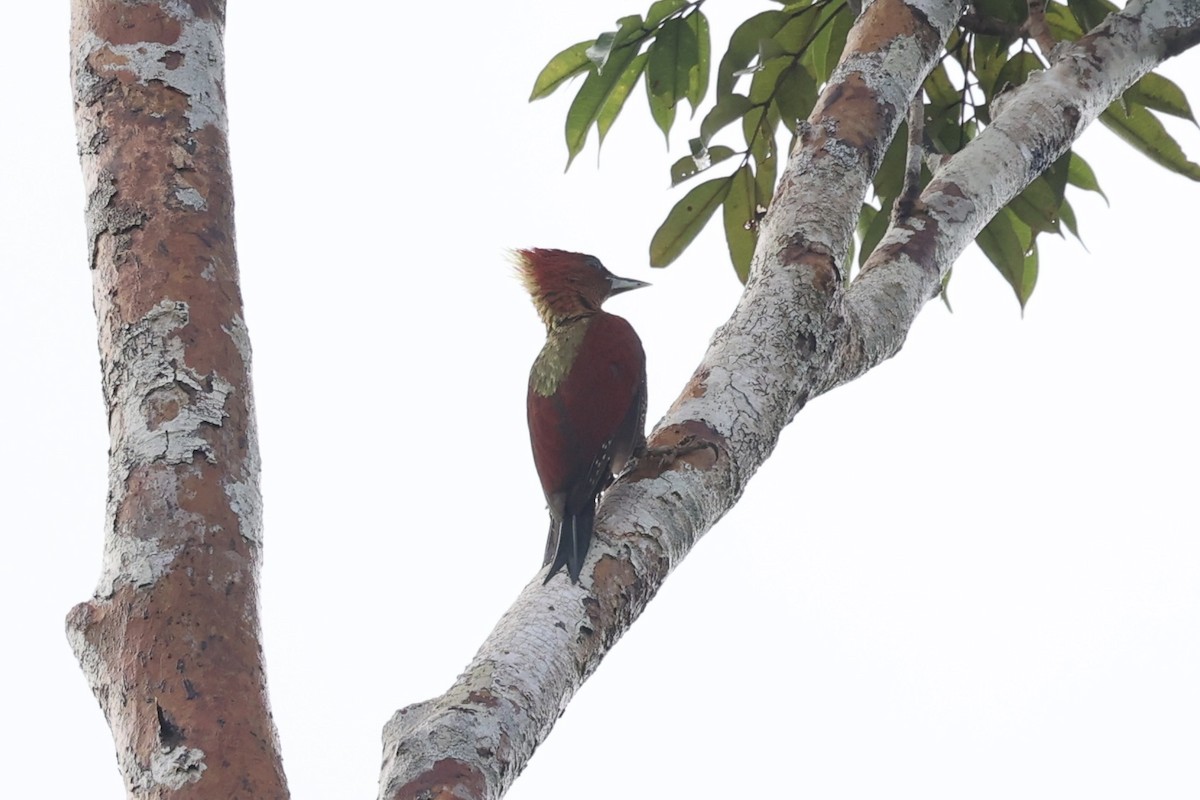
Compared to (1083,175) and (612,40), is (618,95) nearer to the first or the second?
(612,40)

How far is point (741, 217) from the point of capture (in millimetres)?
3311

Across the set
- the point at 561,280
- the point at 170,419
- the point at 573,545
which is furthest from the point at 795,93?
the point at 170,419

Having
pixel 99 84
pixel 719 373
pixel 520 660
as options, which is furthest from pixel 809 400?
pixel 99 84

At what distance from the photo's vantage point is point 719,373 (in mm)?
1956

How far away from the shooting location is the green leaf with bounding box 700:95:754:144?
10.2 feet

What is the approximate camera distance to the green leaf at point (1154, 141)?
319 centimetres

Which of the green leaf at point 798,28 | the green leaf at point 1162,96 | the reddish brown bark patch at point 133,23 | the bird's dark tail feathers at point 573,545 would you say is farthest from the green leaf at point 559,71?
the reddish brown bark patch at point 133,23

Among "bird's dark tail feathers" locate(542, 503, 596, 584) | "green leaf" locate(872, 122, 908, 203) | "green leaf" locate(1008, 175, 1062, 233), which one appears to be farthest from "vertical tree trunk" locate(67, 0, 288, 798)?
"green leaf" locate(1008, 175, 1062, 233)

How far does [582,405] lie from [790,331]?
795 mm

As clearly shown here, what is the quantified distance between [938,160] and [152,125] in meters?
1.91

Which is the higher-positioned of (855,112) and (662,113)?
(662,113)

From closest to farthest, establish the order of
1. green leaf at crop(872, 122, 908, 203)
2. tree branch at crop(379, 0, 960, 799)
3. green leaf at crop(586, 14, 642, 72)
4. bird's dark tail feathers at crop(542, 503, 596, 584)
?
tree branch at crop(379, 0, 960, 799), bird's dark tail feathers at crop(542, 503, 596, 584), green leaf at crop(586, 14, 642, 72), green leaf at crop(872, 122, 908, 203)

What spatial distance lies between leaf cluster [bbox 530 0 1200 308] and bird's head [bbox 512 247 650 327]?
16 cm

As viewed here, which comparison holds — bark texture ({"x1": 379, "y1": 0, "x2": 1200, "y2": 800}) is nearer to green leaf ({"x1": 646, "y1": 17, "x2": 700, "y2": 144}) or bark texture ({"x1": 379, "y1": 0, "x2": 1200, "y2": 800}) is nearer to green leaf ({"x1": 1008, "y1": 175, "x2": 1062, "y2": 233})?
green leaf ({"x1": 1008, "y1": 175, "x2": 1062, "y2": 233})
